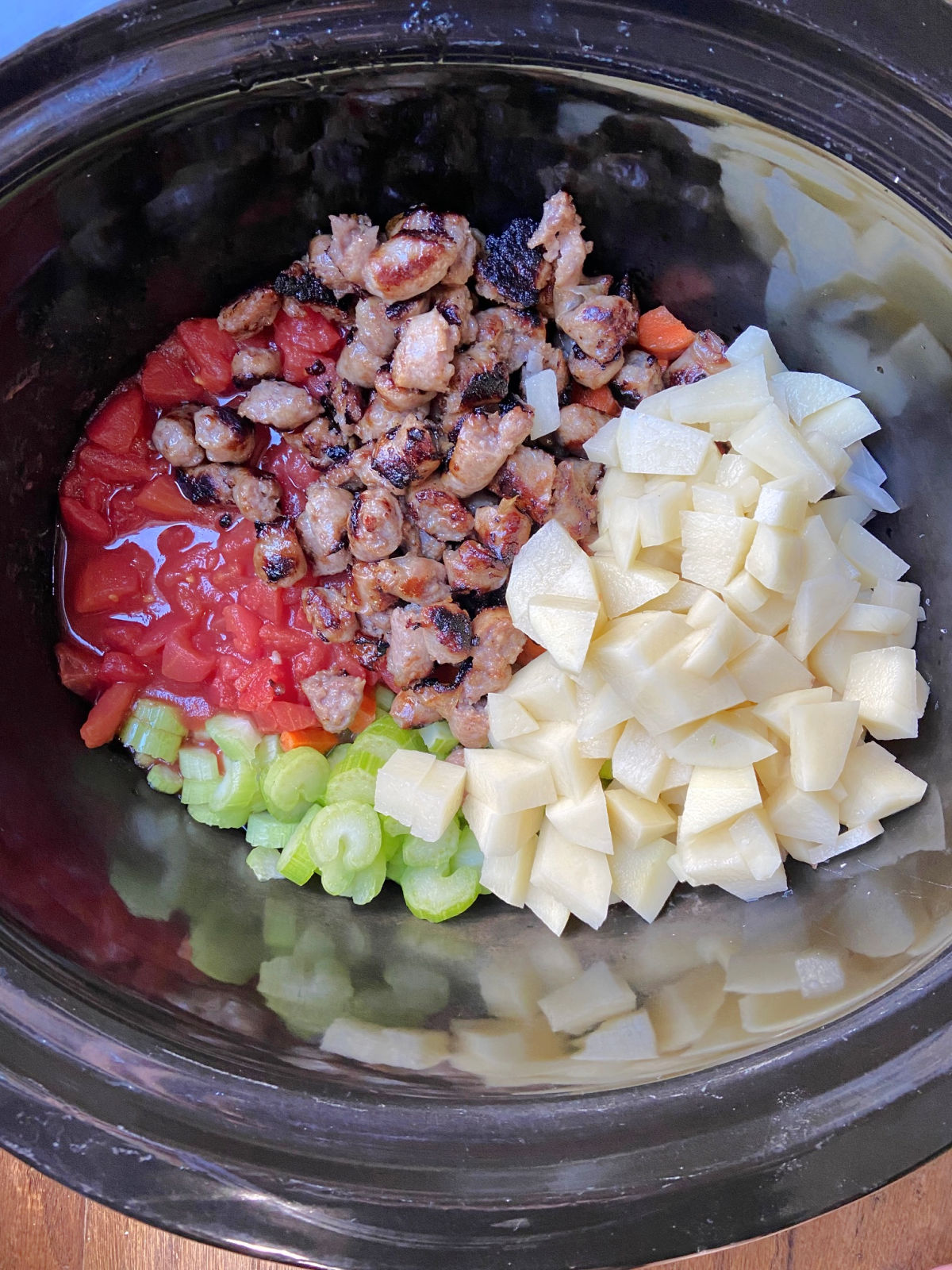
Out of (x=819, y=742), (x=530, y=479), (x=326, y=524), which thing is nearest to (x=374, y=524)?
(x=326, y=524)

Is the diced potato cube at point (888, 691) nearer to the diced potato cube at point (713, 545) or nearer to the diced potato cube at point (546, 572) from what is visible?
the diced potato cube at point (713, 545)

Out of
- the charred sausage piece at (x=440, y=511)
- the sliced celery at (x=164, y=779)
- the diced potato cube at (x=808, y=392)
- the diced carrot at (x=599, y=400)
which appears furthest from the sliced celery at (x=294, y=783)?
the diced potato cube at (x=808, y=392)

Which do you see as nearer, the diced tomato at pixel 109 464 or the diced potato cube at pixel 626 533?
the diced potato cube at pixel 626 533

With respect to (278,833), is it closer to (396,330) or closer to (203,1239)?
(203,1239)

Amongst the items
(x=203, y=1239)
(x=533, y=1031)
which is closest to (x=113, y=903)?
(x=203, y=1239)

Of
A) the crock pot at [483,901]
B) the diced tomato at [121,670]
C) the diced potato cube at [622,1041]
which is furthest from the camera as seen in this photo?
the diced tomato at [121,670]
